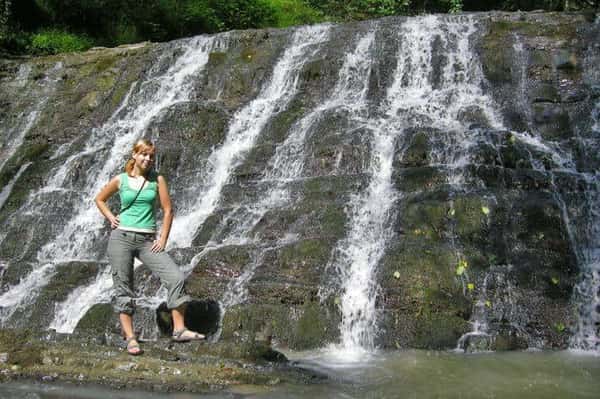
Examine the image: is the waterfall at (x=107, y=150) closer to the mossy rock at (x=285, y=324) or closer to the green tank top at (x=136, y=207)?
the mossy rock at (x=285, y=324)

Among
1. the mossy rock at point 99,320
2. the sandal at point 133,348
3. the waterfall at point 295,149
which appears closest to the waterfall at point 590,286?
the waterfall at point 295,149

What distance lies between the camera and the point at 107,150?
527 inches

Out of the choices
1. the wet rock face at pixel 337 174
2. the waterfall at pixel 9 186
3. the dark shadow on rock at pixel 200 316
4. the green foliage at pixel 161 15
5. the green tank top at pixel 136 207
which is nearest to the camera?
the green tank top at pixel 136 207

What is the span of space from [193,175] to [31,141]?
5.42m

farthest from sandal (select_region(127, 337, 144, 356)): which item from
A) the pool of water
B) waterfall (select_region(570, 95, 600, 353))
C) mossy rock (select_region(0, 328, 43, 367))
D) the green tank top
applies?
waterfall (select_region(570, 95, 600, 353))

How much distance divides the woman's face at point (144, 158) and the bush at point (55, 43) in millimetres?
16084

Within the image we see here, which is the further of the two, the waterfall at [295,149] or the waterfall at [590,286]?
the waterfall at [295,149]

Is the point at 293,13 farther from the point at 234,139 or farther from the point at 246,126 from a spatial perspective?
the point at 234,139

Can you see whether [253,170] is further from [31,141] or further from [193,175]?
[31,141]

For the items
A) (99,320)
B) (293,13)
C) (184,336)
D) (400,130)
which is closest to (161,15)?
(293,13)

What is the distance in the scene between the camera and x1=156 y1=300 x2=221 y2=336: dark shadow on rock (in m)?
7.23

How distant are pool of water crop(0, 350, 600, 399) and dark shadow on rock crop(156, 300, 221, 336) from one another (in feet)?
3.46

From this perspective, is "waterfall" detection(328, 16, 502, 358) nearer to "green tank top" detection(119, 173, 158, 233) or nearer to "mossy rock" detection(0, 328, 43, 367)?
"green tank top" detection(119, 173, 158, 233)

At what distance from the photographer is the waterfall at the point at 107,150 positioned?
8898 millimetres
